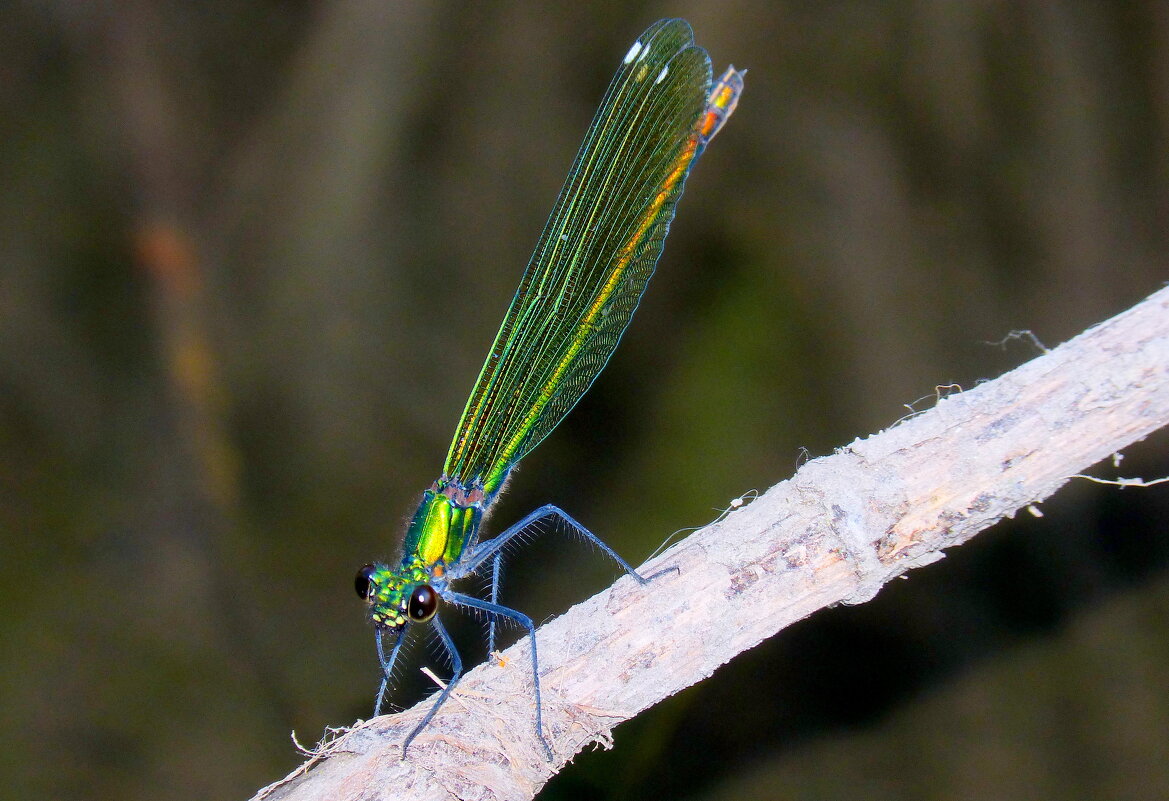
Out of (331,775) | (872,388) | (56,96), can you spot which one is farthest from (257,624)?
(872,388)

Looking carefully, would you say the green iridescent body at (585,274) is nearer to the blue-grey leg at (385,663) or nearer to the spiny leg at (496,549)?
the spiny leg at (496,549)

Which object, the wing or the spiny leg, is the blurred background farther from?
the wing

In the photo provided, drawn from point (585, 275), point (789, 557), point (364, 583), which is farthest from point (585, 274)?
point (789, 557)

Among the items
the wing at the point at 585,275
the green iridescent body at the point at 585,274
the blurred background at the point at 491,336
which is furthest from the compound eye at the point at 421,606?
the blurred background at the point at 491,336

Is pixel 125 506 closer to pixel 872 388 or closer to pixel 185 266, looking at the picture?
pixel 185 266

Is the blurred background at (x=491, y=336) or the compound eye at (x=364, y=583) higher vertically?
the blurred background at (x=491, y=336)

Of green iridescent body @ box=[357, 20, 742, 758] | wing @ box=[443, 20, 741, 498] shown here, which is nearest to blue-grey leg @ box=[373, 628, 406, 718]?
green iridescent body @ box=[357, 20, 742, 758]
